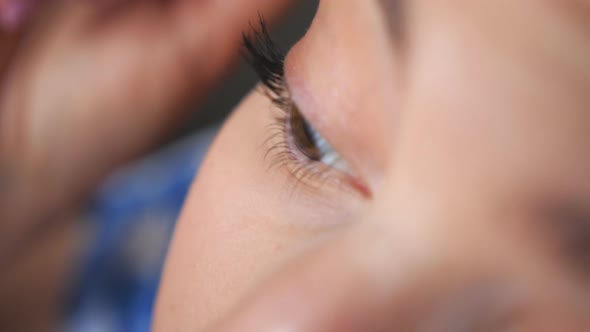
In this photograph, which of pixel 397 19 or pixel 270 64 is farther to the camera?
pixel 270 64

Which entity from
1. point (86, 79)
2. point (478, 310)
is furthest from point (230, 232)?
point (86, 79)

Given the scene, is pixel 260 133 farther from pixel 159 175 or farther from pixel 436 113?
pixel 159 175

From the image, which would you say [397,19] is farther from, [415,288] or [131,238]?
[131,238]

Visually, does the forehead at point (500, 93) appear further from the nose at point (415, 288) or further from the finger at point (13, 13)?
the finger at point (13, 13)

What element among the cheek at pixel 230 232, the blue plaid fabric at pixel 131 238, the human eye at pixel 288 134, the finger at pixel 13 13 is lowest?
the blue plaid fabric at pixel 131 238

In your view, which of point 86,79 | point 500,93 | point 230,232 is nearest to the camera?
point 500,93

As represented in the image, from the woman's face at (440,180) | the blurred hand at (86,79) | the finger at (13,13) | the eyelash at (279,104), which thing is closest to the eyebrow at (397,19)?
the woman's face at (440,180)

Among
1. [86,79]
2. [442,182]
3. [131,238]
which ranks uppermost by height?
[86,79]
